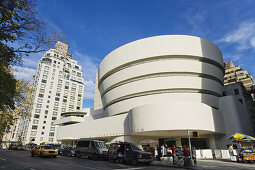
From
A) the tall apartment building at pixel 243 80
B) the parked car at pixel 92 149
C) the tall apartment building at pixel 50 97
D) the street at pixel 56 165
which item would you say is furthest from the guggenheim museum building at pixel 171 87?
the tall apartment building at pixel 50 97

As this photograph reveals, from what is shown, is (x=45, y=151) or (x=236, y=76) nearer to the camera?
(x=45, y=151)

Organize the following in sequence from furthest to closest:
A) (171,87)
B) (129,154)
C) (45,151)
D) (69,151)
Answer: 1. (171,87)
2. (69,151)
3. (45,151)
4. (129,154)

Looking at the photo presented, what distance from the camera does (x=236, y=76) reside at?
67375mm

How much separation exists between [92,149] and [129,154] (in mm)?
5771

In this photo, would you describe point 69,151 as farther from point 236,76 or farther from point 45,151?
point 236,76

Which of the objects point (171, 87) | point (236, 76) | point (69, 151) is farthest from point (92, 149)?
point (236, 76)

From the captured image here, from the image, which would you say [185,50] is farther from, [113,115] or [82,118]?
[82,118]

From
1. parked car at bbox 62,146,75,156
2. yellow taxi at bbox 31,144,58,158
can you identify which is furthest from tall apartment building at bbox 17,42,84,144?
yellow taxi at bbox 31,144,58,158

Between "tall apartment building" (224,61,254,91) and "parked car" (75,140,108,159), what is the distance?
64515 mm

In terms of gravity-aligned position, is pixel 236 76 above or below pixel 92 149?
above

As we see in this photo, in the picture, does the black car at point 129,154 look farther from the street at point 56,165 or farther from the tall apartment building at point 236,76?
the tall apartment building at point 236,76

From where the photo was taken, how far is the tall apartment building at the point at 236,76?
64369 millimetres

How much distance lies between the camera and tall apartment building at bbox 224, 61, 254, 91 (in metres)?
64.4

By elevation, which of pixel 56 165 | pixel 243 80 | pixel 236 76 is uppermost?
pixel 236 76
